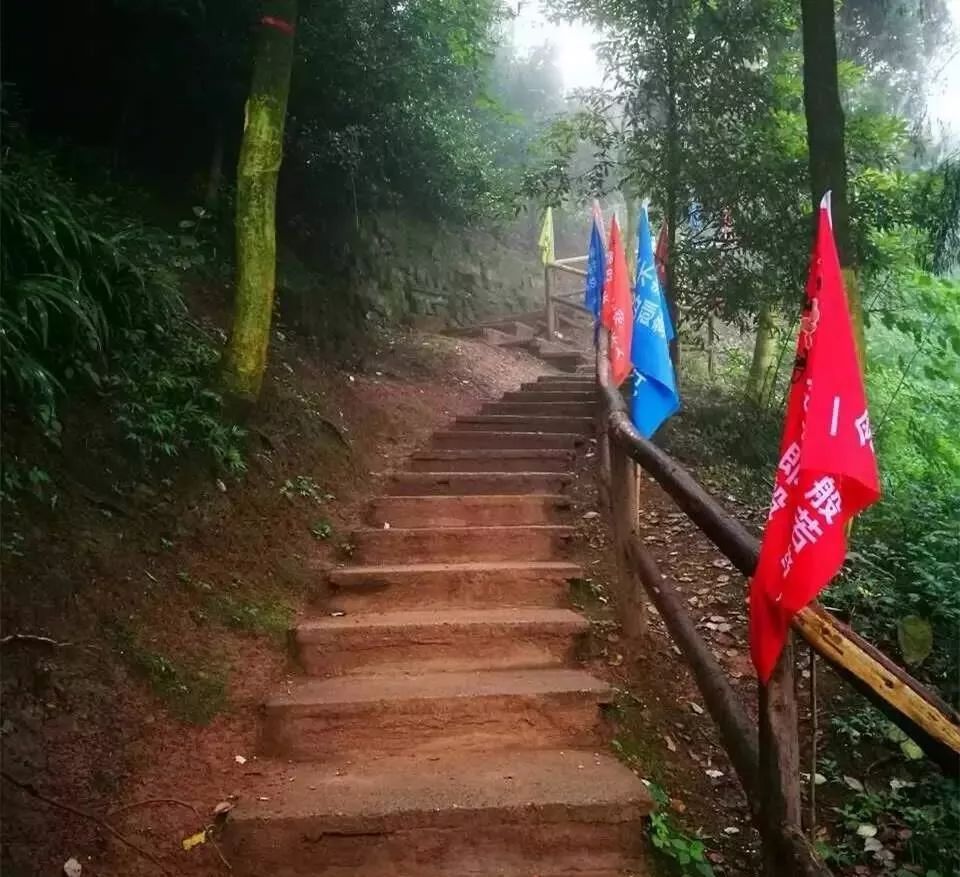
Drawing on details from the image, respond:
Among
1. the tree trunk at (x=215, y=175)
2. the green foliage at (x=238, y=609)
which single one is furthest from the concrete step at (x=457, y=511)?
the tree trunk at (x=215, y=175)

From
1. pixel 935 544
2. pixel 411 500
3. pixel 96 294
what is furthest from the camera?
pixel 411 500

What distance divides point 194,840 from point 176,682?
636 mm

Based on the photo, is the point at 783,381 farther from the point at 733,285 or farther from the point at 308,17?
the point at 308,17

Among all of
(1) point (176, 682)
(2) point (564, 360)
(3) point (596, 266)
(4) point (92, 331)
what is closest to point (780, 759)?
(1) point (176, 682)

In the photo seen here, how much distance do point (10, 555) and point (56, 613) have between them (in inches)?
9.8

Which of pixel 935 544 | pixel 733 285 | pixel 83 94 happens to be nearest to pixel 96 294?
pixel 83 94

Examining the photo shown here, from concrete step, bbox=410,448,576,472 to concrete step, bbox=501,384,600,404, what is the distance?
194 centimetres

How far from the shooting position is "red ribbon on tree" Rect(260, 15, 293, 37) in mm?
4418

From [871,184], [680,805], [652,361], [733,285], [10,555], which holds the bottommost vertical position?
[680,805]

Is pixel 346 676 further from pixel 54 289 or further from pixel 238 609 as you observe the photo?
pixel 54 289

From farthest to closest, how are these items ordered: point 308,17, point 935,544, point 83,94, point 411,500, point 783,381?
point 783,381 → point 308,17 → point 83,94 → point 411,500 → point 935,544

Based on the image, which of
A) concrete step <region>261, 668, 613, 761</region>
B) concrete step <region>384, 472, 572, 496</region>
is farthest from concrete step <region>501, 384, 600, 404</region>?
concrete step <region>261, 668, 613, 761</region>

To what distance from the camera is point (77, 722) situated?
2535 millimetres

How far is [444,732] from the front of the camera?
10.1ft
